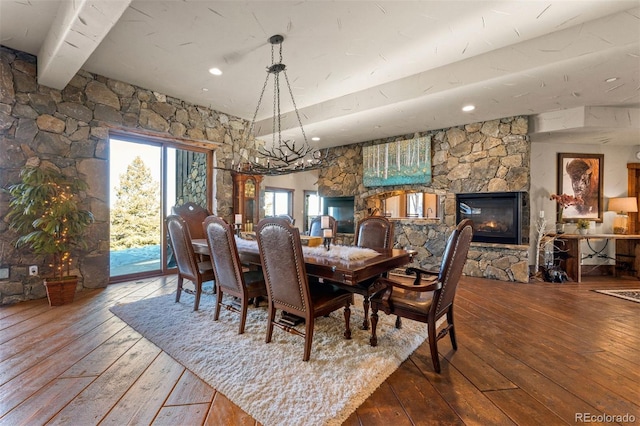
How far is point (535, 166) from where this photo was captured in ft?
16.2

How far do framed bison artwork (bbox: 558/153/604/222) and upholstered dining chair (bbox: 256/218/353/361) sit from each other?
508 centimetres

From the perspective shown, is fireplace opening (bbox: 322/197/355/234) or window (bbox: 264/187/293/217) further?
window (bbox: 264/187/293/217)

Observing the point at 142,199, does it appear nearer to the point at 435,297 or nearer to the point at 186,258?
the point at 186,258

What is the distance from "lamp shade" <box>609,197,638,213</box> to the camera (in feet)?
15.6

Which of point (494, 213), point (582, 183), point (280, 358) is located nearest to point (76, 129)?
point (280, 358)

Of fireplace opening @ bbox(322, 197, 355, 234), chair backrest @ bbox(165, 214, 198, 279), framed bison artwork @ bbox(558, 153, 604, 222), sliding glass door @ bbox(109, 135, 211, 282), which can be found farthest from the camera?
fireplace opening @ bbox(322, 197, 355, 234)

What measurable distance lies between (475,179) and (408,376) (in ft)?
12.7

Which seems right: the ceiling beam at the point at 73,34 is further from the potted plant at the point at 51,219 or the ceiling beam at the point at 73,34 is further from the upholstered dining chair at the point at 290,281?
the upholstered dining chair at the point at 290,281

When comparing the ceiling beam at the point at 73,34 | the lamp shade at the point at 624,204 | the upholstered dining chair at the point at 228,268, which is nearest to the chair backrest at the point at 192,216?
the upholstered dining chair at the point at 228,268

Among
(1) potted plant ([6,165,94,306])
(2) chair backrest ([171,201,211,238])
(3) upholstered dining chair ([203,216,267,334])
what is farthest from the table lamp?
(1) potted plant ([6,165,94,306])

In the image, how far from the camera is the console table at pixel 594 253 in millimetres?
4480

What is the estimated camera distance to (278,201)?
353 inches

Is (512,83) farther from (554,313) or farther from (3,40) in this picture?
(3,40)

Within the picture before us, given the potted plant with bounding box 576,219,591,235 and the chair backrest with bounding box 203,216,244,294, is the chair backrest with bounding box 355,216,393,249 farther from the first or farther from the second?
the potted plant with bounding box 576,219,591,235
